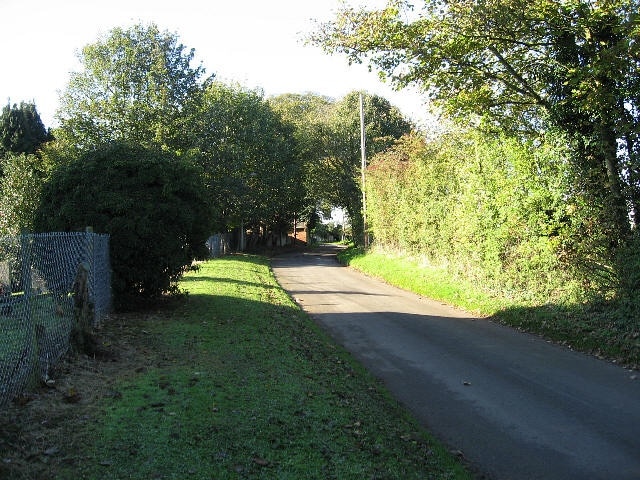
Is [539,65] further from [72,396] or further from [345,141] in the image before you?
[345,141]

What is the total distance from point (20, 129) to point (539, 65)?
128 ft


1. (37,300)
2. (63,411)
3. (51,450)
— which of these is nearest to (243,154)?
(37,300)

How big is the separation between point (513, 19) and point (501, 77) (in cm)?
233

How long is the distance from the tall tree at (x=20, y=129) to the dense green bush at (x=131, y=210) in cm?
3190

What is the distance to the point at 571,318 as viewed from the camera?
11.0 m

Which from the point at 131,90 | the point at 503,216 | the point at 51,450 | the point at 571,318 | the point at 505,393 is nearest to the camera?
the point at 51,450

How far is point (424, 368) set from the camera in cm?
882

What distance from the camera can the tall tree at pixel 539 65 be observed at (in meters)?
10.2

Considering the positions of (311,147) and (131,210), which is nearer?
(131,210)

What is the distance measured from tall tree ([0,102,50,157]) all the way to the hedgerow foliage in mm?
31624

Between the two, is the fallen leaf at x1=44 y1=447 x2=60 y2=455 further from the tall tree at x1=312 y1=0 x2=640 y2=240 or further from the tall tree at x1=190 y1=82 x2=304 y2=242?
the tall tree at x1=190 y1=82 x2=304 y2=242

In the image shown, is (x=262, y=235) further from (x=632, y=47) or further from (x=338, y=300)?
(x=632, y=47)

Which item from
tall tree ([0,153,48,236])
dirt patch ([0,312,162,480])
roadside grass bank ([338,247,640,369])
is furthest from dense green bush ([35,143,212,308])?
tall tree ([0,153,48,236])

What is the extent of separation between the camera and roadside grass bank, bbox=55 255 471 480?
437 cm
